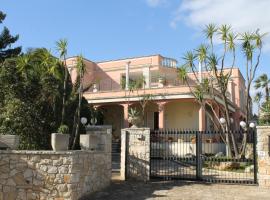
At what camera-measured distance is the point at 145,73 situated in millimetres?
33031

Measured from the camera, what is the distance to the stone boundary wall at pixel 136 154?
44.0 feet

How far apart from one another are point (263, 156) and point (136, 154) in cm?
443

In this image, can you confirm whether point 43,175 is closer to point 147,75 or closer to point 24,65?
point 24,65

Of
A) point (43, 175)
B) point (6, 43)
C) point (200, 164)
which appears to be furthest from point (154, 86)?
point (43, 175)

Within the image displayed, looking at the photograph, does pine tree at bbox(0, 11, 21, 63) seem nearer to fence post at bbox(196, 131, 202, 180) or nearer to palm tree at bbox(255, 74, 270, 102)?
fence post at bbox(196, 131, 202, 180)

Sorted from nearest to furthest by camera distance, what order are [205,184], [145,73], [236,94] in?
[205,184] → [145,73] → [236,94]

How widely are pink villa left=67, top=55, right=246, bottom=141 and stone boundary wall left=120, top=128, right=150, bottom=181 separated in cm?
1234

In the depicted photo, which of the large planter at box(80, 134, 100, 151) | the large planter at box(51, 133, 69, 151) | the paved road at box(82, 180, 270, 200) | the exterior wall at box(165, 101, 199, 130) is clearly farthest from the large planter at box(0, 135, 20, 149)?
the exterior wall at box(165, 101, 199, 130)

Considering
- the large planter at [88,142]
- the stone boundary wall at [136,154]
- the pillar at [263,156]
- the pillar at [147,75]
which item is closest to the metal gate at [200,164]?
the pillar at [263,156]

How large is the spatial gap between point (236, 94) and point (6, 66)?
2967cm

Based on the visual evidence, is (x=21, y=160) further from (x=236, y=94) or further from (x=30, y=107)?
(x=236, y=94)

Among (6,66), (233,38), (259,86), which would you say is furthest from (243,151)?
(259,86)

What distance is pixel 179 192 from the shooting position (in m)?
11.3

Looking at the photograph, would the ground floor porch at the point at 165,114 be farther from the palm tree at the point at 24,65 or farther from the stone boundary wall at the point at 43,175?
the stone boundary wall at the point at 43,175
